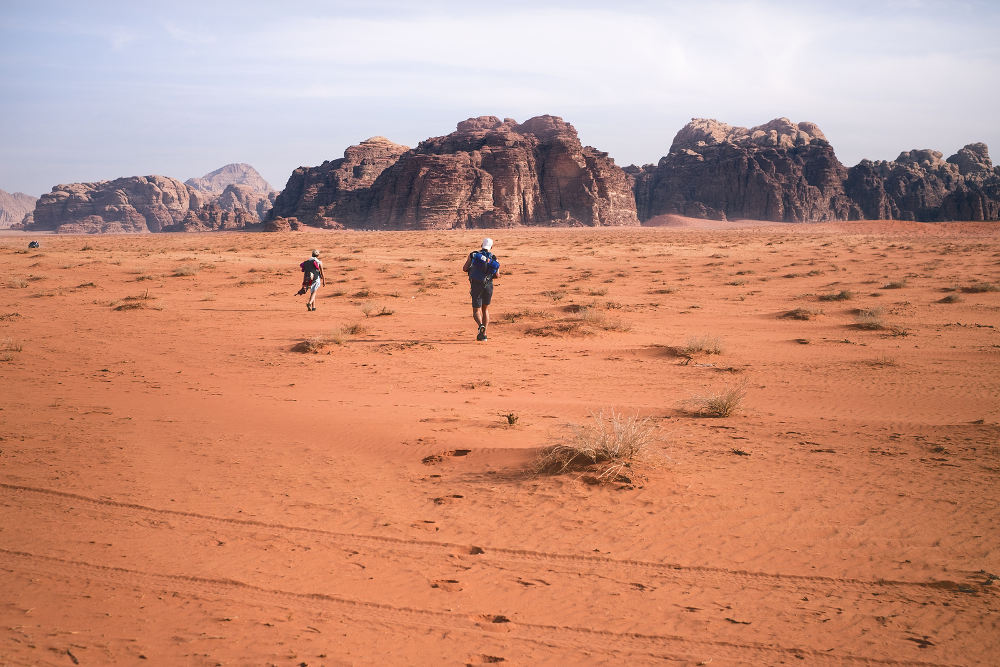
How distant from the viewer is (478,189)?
95125 millimetres

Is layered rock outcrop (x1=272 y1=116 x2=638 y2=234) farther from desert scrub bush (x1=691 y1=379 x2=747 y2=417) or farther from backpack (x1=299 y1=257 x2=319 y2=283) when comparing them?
desert scrub bush (x1=691 y1=379 x2=747 y2=417)

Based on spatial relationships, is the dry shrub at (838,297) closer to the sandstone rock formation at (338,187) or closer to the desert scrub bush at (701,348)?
the desert scrub bush at (701,348)

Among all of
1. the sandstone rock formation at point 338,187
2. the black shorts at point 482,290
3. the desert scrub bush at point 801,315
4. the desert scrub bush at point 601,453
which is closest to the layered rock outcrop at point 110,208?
the sandstone rock formation at point 338,187

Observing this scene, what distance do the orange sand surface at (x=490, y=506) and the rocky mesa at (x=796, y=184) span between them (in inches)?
4561

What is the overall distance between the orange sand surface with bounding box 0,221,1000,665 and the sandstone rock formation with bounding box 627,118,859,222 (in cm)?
11537

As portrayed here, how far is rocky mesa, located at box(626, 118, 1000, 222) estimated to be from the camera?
116 metres

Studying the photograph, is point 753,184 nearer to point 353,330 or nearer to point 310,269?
point 310,269

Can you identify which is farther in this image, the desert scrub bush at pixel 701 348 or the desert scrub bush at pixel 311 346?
the desert scrub bush at pixel 311 346

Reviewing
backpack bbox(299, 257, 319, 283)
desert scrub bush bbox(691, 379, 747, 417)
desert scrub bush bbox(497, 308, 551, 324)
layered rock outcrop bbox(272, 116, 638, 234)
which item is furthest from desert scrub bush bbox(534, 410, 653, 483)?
layered rock outcrop bbox(272, 116, 638, 234)

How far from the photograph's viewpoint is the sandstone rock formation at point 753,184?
115 meters

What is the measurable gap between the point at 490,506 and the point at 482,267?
24.7 ft

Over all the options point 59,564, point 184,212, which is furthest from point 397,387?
point 184,212

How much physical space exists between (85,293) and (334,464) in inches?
734

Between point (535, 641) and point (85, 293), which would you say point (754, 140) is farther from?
point (535, 641)
